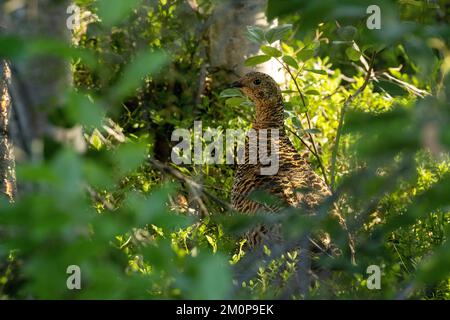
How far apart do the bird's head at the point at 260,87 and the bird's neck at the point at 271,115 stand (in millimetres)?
24

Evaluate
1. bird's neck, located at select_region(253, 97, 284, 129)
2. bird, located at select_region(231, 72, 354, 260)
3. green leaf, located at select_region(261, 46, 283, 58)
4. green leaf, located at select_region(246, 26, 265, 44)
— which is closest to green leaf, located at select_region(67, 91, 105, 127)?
A: bird, located at select_region(231, 72, 354, 260)

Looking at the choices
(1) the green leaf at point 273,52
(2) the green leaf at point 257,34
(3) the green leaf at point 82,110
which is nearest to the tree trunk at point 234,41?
(2) the green leaf at point 257,34

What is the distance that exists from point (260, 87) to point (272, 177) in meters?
0.85

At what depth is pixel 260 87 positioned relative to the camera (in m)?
4.93

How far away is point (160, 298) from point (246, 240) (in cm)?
197

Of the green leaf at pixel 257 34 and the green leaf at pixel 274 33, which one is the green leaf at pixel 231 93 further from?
the green leaf at pixel 274 33

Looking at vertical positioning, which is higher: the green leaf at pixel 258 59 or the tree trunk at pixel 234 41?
the tree trunk at pixel 234 41

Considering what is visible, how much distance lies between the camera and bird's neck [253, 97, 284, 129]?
482cm

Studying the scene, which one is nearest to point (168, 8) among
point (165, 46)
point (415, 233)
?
point (165, 46)

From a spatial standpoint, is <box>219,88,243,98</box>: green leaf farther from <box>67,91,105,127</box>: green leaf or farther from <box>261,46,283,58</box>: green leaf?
<box>67,91,105,127</box>: green leaf

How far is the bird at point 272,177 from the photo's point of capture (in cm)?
384

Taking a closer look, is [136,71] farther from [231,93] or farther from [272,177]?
[231,93]

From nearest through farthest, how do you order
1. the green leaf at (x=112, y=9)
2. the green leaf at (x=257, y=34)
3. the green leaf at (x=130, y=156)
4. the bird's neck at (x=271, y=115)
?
the green leaf at (x=112, y=9)
the green leaf at (x=130, y=156)
the green leaf at (x=257, y=34)
the bird's neck at (x=271, y=115)
